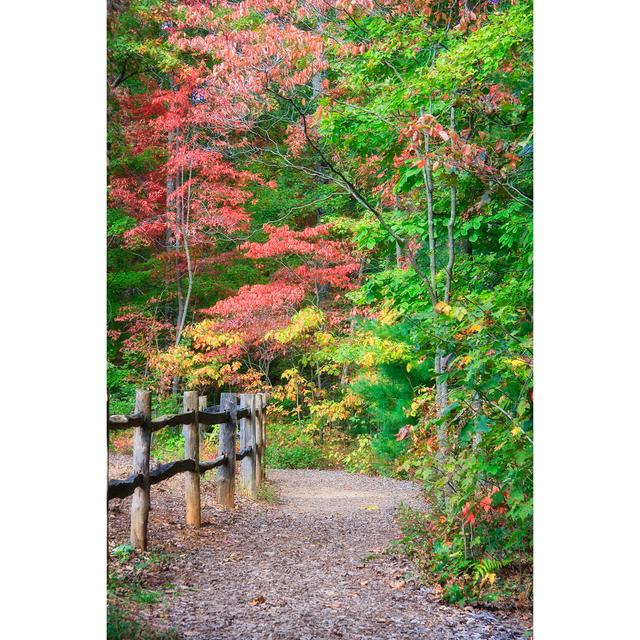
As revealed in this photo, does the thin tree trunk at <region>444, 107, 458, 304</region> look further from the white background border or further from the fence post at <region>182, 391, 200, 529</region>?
the fence post at <region>182, 391, 200, 529</region>

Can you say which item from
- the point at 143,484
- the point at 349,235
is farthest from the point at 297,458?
the point at 143,484

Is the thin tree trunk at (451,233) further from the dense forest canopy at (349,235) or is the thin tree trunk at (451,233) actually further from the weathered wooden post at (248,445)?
the weathered wooden post at (248,445)

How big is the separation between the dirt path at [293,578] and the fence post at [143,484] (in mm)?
150

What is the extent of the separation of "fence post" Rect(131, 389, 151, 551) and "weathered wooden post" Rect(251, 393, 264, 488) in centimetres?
191

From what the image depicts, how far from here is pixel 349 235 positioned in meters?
6.65

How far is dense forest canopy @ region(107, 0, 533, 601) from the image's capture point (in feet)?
8.69

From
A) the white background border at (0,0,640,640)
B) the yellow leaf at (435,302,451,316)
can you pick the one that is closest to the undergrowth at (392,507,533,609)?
the white background border at (0,0,640,640)

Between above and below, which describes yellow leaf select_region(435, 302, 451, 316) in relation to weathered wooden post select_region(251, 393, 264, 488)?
above

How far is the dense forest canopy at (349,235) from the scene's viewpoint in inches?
104
